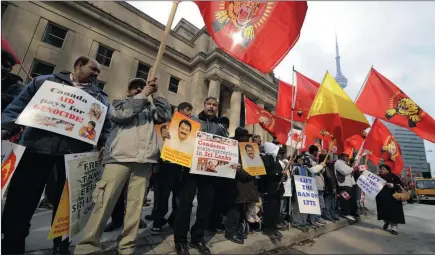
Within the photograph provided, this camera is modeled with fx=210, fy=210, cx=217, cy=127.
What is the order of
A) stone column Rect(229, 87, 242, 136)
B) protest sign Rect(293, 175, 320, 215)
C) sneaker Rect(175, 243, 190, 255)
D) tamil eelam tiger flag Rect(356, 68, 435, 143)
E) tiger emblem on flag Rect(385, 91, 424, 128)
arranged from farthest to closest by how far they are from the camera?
stone column Rect(229, 87, 242, 136) < tiger emblem on flag Rect(385, 91, 424, 128) < tamil eelam tiger flag Rect(356, 68, 435, 143) < protest sign Rect(293, 175, 320, 215) < sneaker Rect(175, 243, 190, 255)

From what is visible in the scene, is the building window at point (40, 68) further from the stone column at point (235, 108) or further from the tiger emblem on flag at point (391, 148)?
the tiger emblem on flag at point (391, 148)

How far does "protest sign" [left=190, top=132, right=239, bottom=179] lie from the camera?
2820 mm

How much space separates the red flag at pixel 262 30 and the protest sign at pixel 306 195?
2449mm

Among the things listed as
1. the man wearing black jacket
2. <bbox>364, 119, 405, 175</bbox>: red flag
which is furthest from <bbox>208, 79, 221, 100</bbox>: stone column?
the man wearing black jacket

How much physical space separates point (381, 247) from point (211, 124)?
3.83 m

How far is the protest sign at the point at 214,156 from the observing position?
111 inches

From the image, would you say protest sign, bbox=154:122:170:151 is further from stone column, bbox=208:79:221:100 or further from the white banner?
stone column, bbox=208:79:221:100

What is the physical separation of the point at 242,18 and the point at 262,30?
1.38ft

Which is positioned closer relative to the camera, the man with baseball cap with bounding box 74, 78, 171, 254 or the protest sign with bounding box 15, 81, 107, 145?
the protest sign with bounding box 15, 81, 107, 145

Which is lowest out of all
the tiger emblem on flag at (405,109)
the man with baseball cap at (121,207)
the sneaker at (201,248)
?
the sneaker at (201,248)

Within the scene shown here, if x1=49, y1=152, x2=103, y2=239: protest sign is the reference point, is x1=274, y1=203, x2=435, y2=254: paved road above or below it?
below

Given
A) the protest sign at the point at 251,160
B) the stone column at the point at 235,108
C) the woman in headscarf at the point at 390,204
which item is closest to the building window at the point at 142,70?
the stone column at the point at 235,108

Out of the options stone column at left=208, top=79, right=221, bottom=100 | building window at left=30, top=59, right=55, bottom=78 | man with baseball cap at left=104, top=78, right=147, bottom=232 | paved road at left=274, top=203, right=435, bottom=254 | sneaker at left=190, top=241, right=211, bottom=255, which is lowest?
paved road at left=274, top=203, right=435, bottom=254

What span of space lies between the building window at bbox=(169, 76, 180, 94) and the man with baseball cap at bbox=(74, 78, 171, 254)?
17838mm
